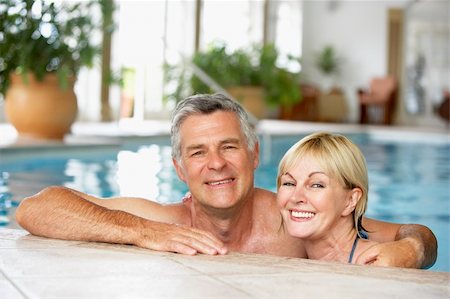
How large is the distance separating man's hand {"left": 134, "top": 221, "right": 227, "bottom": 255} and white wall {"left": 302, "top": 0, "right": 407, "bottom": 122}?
18.0m

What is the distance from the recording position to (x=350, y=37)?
20.0 metres

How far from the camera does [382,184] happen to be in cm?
783

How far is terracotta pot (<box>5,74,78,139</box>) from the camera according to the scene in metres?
8.44

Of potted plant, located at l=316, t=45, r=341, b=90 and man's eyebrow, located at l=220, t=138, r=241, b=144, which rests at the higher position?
potted plant, located at l=316, t=45, r=341, b=90

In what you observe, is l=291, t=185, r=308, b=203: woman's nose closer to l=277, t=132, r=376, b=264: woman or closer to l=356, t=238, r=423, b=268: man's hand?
l=277, t=132, r=376, b=264: woman

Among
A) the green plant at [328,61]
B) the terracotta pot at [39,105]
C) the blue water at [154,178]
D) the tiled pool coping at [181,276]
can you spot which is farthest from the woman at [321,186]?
the green plant at [328,61]

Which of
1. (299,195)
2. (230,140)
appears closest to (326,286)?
(299,195)

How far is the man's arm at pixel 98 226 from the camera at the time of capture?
226cm

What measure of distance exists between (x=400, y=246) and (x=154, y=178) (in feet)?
16.5

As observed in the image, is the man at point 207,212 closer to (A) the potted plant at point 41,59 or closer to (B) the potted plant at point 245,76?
A: (A) the potted plant at point 41,59

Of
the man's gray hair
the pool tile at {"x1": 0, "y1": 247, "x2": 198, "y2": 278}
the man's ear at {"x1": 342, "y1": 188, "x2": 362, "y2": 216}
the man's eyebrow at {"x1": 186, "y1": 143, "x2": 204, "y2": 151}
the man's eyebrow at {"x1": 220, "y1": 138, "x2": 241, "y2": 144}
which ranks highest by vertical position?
the man's gray hair

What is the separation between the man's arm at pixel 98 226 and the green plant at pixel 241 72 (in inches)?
408

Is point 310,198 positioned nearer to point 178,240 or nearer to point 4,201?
point 178,240

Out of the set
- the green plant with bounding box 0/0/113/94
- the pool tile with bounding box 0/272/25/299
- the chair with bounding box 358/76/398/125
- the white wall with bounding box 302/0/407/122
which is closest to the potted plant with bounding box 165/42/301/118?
the green plant with bounding box 0/0/113/94
